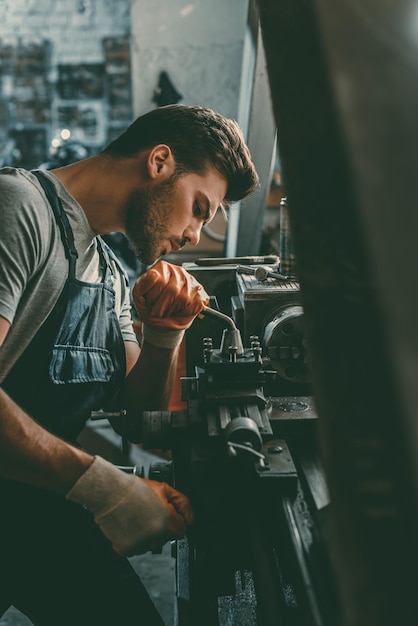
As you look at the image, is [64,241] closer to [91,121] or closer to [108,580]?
[108,580]

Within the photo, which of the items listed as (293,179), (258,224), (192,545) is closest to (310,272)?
(293,179)

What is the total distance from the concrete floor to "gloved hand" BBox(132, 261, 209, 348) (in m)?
0.41

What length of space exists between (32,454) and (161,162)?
2.82ft

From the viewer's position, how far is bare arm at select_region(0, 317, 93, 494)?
1.10 m

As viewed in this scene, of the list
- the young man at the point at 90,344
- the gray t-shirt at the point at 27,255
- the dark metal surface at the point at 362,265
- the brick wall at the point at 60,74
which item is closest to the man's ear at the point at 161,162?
the young man at the point at 90,344

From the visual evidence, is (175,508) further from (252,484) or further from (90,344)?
(90,344)

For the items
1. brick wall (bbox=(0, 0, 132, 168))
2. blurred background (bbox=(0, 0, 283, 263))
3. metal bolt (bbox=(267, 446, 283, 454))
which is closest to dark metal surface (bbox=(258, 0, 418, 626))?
metal bolt (bbox=(267, 446, 283, 454))

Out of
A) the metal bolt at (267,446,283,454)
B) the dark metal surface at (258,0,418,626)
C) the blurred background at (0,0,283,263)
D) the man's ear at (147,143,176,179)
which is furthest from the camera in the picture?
the blurred background at (0,0,283,263)

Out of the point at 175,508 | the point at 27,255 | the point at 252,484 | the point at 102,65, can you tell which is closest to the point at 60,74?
the point at 102,65

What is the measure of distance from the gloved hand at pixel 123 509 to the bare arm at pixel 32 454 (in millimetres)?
30

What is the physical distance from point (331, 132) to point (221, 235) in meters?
3.47

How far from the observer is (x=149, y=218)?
1.58 meters

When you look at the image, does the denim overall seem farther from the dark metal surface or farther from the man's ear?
the dark metal surface

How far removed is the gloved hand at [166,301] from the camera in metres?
1.59
